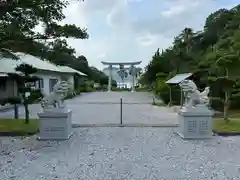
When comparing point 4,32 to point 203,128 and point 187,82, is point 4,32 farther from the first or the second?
point 203,128

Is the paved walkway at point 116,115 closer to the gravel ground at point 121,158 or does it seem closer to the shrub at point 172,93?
the shrub at point 172,93

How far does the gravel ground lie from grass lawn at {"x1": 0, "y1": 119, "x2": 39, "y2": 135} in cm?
71

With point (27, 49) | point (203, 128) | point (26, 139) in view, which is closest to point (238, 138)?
point (203, 128)

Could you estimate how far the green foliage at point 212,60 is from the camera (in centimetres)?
1179

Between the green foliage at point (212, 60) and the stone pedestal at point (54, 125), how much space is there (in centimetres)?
549

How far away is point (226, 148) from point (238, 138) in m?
1.60

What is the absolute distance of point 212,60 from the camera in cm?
1593

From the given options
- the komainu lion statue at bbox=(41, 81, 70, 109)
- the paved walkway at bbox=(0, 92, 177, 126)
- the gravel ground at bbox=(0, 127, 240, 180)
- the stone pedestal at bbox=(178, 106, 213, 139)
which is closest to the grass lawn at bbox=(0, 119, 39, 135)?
the gravel ground at bbox=(0, 127, 240, 180)

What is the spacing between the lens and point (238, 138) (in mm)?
9047

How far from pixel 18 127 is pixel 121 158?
5068mm

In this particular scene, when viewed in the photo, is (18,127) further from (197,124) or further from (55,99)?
(197,124)

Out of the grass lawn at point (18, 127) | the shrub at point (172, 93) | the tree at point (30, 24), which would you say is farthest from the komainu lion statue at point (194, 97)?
the shrub at point (172, 93)

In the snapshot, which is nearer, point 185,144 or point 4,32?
point 185,144

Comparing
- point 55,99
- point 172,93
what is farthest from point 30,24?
A: point 172,93
